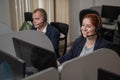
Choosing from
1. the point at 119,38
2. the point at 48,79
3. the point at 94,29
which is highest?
the point at 94,29

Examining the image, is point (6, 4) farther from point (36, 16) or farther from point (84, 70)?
point (84, 70)

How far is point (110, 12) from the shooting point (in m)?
4.68

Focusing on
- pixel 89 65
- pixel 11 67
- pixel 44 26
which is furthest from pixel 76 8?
pixel 11 67

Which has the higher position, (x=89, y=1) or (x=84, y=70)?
(x=89, y=1)

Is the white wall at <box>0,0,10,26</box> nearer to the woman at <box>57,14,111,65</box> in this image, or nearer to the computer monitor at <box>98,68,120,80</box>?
the woman at <box>57,14,111,65</box>

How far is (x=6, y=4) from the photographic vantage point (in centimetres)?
391

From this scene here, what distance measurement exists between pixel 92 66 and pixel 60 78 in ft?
0.92

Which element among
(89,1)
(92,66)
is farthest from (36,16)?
(89,1)

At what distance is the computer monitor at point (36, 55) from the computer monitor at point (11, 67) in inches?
8.8

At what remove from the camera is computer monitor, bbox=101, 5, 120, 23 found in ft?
15.1

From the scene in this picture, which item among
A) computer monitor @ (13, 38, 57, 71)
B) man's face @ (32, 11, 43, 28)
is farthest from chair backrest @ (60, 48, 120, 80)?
man's face @ (32, 11, 43, 28)

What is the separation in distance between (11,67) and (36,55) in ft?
0.80

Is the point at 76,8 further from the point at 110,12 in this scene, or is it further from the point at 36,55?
the point at 36,55

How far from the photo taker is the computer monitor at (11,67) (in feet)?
4.05
